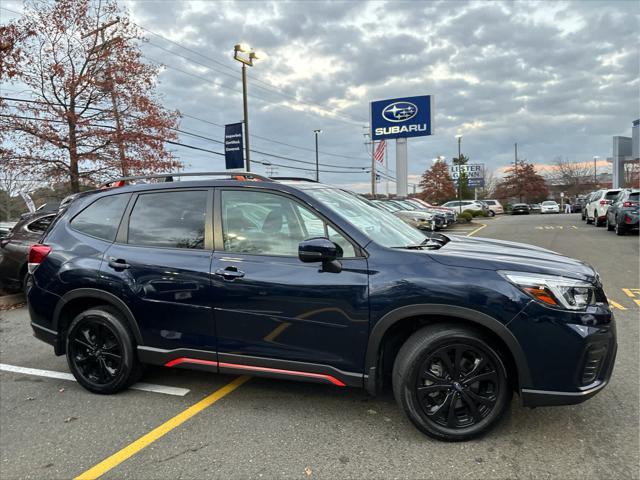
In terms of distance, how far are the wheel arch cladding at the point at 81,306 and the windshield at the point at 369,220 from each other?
1.77 meters

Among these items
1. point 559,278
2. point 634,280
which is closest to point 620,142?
point 634,280

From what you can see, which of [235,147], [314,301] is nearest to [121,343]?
[314,301]

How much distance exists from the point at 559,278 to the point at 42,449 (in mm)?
3546

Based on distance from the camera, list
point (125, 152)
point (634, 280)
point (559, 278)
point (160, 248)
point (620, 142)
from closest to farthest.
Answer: point (559, 278), point (160, 248), point (634, 280), point (125, 152), point (620, 142)

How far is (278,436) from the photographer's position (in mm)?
3070

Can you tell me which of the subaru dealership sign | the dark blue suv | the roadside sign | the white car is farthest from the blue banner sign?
the white car

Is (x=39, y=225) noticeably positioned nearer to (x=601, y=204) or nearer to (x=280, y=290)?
(x=280, y=290)

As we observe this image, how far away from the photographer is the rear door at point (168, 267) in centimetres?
338

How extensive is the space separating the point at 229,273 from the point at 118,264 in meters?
1.04

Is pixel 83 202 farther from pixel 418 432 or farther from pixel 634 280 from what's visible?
pixel 634 280

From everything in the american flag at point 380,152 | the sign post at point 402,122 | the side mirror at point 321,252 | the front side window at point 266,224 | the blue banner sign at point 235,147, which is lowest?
the side mirror at point 321,252

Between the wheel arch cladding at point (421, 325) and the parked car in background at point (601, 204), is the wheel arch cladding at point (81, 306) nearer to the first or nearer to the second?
the wheel arch cladding at point (421, 325)

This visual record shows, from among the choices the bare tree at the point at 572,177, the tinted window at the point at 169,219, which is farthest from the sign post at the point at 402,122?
the bare tree at the point at 572,177

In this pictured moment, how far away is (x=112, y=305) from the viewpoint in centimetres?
378
